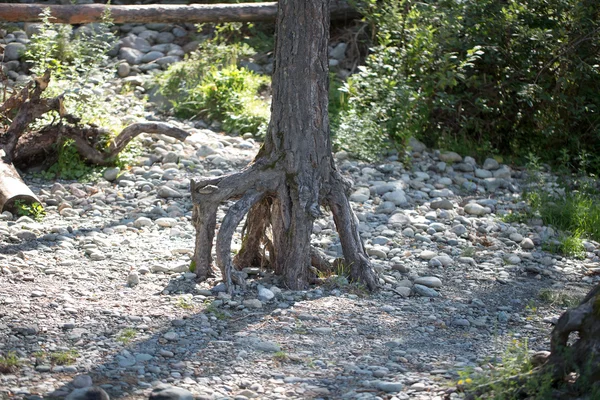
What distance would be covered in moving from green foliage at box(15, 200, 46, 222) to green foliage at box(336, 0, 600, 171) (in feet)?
11.6

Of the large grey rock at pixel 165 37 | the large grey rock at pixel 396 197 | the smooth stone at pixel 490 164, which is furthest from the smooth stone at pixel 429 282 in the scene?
the large grey rock at pixel 165 37

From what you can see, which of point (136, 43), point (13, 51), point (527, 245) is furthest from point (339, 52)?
point (527, 245)

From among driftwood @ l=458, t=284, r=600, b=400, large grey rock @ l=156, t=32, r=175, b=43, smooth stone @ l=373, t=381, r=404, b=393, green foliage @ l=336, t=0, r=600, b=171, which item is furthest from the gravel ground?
large grey rock @ l=156, t=32, r=175, b=43

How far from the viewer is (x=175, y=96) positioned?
10.7 meters

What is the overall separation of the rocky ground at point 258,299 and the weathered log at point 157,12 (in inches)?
117

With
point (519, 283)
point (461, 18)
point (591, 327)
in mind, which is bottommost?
point (519, 283)

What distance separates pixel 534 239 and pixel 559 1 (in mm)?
3191

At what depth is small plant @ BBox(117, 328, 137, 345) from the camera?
486 centimetres

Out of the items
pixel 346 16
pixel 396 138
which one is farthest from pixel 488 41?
pixel 346 16

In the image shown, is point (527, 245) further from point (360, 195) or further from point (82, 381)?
point (82, 381)

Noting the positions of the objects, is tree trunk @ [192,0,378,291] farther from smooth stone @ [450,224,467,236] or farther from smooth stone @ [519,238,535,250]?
smooth stone @ [519,238,535,250]

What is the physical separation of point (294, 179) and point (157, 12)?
6.46 metres

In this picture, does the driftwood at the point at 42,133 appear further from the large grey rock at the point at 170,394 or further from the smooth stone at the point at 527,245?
the large grey rock at the point at 170,394

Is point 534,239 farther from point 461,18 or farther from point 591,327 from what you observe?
point 591,327
